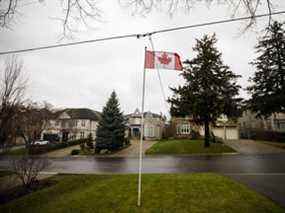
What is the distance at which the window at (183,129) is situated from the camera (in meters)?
35.7

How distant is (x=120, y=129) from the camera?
25.2 m

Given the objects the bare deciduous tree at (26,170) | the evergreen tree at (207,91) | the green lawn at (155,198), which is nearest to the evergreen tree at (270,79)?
the evergreen tree at (207,91)

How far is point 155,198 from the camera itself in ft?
19.0

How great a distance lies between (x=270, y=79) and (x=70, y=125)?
38.0 metres

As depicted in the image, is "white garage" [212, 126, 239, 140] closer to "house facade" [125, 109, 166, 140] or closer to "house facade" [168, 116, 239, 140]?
"house facade" [168, 116, 239, 140]

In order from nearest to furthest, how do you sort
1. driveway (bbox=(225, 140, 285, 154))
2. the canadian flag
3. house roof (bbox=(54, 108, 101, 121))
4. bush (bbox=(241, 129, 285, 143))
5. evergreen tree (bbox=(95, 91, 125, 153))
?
1. the canadian flag
2. driveway (bbox=(225, 140, 285, 154))
3. evergreen tree (bbox=(95, 91, 125, 153))
4. bush (bbox=(241, 129, 285, 143))
5. house roof (bbox=(54, 108, 101, 121))

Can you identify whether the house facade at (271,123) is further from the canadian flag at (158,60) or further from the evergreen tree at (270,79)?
the canadian flag at (158,60)

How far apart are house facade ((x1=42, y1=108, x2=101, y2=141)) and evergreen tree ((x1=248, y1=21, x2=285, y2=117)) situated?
3268 centimetres

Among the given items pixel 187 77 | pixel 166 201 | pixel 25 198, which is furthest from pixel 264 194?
pixel 187 77

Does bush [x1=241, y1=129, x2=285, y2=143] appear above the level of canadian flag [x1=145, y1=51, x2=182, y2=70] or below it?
below

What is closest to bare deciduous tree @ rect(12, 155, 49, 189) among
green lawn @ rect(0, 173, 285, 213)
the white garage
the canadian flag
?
green lawn @ rect(0, 173, 285, 213)

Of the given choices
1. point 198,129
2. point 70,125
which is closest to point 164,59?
point 198,129

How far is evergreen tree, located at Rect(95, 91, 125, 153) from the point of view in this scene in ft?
78.3

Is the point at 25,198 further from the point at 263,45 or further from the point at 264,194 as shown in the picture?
the point at 263,45
